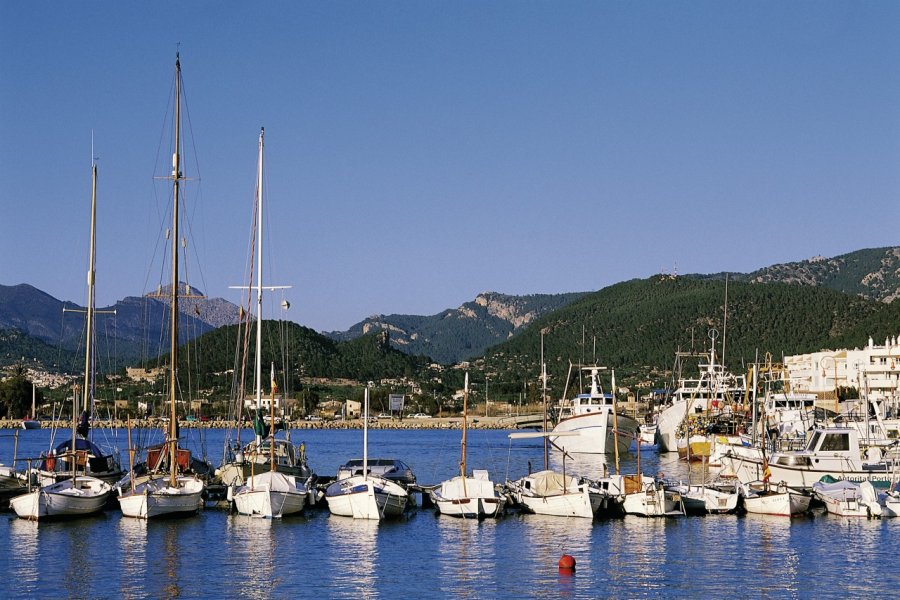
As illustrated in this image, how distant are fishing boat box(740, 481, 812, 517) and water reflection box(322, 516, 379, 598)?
53.6ft

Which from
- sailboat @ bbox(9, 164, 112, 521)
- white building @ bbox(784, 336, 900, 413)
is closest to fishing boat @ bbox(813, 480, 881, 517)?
sailboat @ bbox(9, 164, 112, 521)

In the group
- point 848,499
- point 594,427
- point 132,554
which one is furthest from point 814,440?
point 594,427

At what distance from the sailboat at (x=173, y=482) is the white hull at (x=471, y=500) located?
10506mm

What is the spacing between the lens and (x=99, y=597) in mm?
35562

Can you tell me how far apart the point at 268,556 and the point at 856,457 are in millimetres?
30216

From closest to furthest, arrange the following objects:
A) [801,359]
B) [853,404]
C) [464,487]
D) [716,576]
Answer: [716,576] < [464,487] < [853,404] < [801,359]

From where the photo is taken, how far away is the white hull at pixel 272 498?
5172cm

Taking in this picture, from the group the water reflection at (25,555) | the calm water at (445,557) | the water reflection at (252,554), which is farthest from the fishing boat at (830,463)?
the water reflection at (25,555)

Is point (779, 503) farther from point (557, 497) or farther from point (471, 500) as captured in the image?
point (471, 500)

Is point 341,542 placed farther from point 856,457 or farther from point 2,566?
point 856,457

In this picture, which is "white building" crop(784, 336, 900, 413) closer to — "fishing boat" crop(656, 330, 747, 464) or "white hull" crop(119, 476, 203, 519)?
"fishing boat" crop(656, 330, 747, 464)

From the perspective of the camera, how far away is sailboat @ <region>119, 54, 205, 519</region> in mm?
50688

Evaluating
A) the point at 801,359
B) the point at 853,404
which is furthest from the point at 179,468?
the point at 801,359

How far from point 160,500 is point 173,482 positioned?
1120 mm
